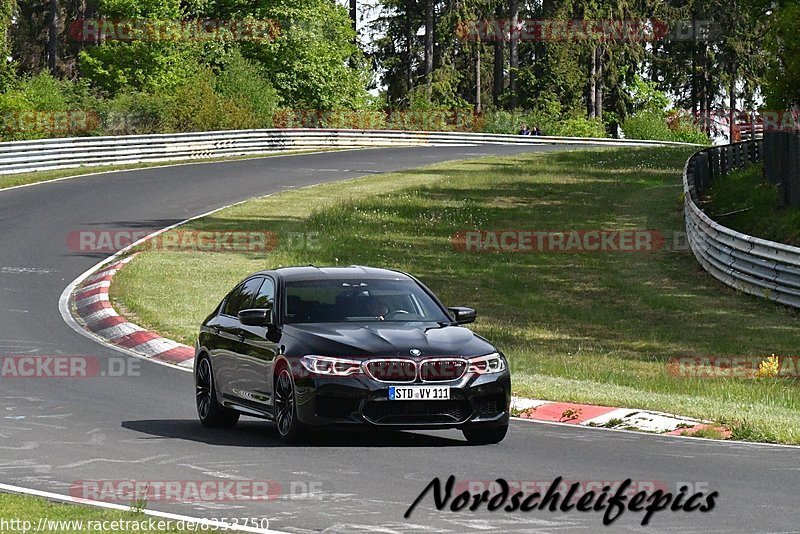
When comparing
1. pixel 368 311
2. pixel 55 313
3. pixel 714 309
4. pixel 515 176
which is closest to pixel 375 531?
pixel 368 311

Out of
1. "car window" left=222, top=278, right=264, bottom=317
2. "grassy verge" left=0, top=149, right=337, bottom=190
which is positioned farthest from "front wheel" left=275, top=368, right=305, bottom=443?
"grassy verge" left=0, top=149, right=337, bottom=190

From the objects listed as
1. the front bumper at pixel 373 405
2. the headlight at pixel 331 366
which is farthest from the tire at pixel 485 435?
the headlight at pixel 331 366

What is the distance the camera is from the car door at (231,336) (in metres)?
13.3

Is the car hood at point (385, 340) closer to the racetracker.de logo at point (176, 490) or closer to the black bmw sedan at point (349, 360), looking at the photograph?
A: the black bmw sedan at point (349, 360)

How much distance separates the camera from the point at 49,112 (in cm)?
5434

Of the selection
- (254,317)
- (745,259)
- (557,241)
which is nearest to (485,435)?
(254,317)

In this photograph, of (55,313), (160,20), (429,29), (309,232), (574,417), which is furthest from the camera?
(429,29)

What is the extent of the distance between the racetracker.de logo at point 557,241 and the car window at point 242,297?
18.6 m

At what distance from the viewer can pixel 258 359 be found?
1290cm

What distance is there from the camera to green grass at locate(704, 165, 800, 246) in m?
31.5

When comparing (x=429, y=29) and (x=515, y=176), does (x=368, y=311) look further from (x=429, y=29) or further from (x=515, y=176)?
(x=429, y=29)

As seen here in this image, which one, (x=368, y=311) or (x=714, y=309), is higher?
(x=368, y=311)

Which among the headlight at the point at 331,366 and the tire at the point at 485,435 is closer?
the headlight at the point at 331,366

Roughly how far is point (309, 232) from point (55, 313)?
1138 centimetres
